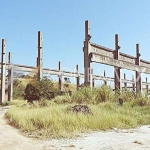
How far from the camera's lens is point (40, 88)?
13.9 m

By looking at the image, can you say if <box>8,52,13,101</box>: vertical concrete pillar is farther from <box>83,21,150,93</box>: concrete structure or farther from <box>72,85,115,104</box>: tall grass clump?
<box>72,85,115,104</box>: tall grass clump

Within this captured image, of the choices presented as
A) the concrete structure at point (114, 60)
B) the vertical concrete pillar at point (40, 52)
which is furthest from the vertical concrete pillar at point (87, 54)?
the vertical concrete pillar at point (40, 52)

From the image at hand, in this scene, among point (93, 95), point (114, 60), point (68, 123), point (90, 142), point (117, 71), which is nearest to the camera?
point (90, 142)

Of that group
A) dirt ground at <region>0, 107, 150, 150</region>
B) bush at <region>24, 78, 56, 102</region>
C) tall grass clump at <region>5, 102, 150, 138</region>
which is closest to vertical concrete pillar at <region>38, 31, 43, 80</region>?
bush at <region>24, 78, 56, 102</region>

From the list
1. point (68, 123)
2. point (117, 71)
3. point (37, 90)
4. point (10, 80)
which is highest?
point (117, 71)

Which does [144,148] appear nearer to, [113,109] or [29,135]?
[29,135]

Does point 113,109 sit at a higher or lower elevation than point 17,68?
lower

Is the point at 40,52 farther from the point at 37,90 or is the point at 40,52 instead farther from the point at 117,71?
the point at 117,71

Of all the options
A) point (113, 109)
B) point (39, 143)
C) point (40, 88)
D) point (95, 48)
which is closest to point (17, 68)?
point (40, 88)

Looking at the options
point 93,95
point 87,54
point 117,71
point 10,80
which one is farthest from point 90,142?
point 10,80

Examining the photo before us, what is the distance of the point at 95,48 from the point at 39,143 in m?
7.70

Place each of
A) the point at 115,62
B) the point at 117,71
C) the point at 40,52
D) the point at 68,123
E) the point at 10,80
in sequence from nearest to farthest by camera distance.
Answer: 1. the point at 68,123
2. the point at 115,62
3. the point at 117,71
4. the point at 40,52
5. the point at 10,80

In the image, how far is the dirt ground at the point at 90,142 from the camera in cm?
497

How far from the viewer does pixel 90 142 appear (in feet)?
17.7
